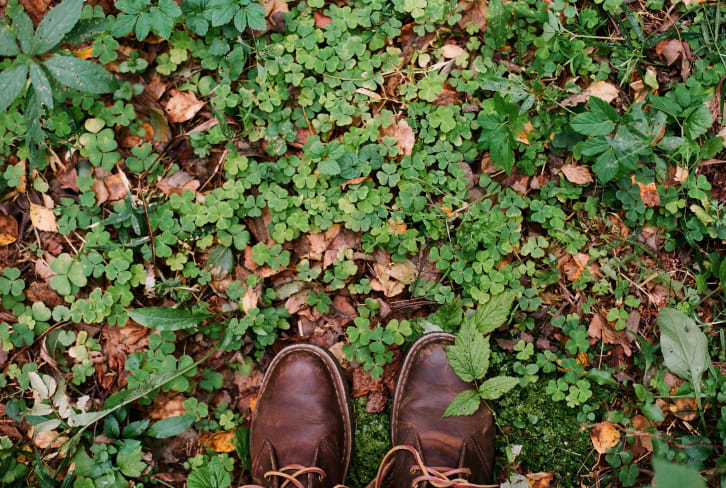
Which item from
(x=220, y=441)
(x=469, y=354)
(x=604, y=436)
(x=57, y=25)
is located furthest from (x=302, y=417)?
(x=57, y=25)

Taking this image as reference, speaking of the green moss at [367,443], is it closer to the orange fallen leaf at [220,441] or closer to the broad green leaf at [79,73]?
the orange fallen leaf at [220,441]

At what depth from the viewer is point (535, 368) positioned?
9.12 feet

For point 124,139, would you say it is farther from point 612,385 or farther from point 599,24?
point 612,385

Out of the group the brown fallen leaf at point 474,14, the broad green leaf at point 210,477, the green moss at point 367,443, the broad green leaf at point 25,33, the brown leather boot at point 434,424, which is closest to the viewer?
the broad green leaf at point 25,33

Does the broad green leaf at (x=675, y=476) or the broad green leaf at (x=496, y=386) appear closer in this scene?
the broad green leaf at (x=675, y=476)

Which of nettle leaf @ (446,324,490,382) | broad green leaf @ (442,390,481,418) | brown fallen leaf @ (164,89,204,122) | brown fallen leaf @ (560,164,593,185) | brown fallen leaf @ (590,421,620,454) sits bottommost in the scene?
brown fallen leaf @ (590,421,620,454)

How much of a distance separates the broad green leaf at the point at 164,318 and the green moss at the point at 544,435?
1887 mm

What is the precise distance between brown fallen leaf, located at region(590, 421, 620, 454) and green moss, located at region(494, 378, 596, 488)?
4cm

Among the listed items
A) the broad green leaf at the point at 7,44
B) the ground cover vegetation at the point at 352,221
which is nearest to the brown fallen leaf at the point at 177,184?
the ground cover vegetation at the point at 352,221

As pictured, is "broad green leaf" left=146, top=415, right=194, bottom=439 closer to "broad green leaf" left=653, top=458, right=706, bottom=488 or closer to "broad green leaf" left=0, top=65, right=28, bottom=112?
"broad green leaf" left=0, top=65, right=28, bottom=112

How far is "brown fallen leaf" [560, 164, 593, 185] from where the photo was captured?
2.87 metres

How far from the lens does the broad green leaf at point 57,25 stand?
246 cm

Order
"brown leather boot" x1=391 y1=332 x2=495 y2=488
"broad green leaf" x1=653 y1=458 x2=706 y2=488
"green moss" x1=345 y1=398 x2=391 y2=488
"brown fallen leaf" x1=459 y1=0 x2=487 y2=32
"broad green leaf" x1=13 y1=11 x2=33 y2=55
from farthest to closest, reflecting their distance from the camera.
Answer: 1. "brown fallen leaf" x1=459 y1=0 x2=487 y2=32
2. "green moss" x1=345 y1=398 x2=391 y2=488
3. "brown leather boot" x1=391 y1=332 x2=495 y2=488
4. "broad green leaf" x1=13 y1=11 x2=33 y2=55
5. "broad green leaf" x1=653 y1=458 x2=706 y2=488

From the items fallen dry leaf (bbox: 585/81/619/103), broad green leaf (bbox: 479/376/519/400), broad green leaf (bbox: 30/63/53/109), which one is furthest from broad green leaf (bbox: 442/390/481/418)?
broad green leaf (bbox: 30/63/53/109)
